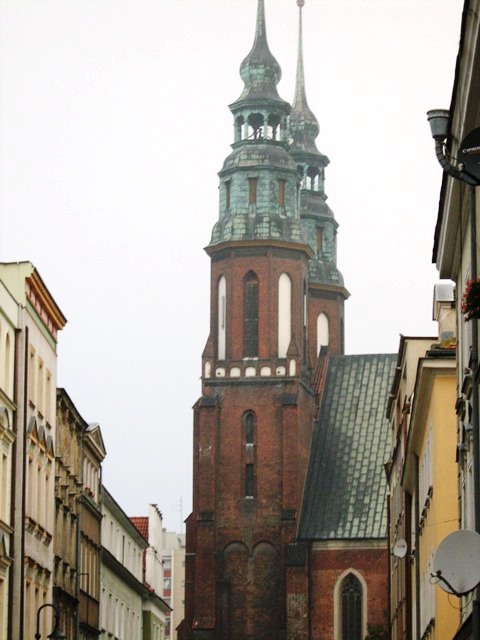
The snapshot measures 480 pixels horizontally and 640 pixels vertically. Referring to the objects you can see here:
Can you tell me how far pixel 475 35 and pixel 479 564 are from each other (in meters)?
5.18

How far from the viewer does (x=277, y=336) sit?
80.9m

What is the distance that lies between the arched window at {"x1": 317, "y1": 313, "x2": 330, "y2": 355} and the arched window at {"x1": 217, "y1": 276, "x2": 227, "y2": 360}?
994 centimetres

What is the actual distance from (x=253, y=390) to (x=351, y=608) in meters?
10.4

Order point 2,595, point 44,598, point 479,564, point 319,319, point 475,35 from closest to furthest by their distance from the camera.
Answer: point 475,35
point 479,564
point 2,595
point 44,598
point 319,319

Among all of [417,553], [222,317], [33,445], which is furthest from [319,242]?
[417,553]

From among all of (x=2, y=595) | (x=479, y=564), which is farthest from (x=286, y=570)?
(x=479, y=564)

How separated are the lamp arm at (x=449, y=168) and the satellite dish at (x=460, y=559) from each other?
3.64 metres

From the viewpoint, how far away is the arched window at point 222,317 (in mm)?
80875

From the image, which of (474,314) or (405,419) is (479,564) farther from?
(405,419)

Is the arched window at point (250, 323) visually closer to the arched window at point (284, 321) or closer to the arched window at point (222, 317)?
the arched window at point (222, 317)

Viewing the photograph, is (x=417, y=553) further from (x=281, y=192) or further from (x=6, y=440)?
(x=281, y=192)

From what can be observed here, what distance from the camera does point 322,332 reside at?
91500 mm

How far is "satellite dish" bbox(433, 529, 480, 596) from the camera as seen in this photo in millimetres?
17734

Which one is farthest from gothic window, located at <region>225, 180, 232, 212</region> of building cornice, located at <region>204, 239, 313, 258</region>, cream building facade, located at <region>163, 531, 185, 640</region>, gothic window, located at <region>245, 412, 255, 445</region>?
cream building facade, located at <region>163, 531, 185, 640</region>
